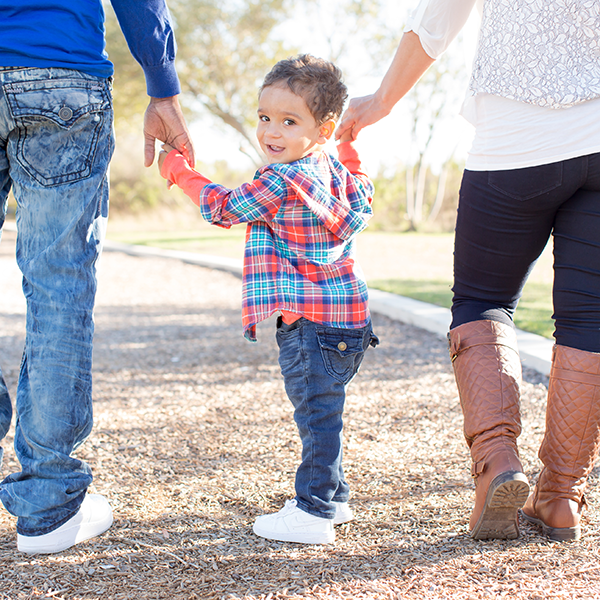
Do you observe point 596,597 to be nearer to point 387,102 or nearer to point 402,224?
point 387,102

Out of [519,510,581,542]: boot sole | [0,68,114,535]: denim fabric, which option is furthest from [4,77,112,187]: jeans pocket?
[519,510,581,542]: boot sole

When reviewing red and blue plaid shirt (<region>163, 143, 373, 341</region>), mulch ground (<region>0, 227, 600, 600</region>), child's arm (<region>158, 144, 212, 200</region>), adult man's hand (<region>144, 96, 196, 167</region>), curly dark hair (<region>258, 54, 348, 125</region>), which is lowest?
Answer: mulch ground (<region>0, 227, 600, 600</region>)

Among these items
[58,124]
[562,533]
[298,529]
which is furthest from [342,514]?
[58,124]

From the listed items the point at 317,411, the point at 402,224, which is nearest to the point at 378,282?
the point at 317,411

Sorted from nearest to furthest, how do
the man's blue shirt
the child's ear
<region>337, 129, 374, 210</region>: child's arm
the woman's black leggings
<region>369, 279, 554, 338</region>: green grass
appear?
the man's blue shirt
the woman's black leggings
the child's ear
<region>337, 129, 374, 210</region>: child's arm
<region>369, 279, 554, 338</region>: green grass

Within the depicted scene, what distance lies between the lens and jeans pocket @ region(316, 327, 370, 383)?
6.11ft

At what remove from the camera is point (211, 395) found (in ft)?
11.2

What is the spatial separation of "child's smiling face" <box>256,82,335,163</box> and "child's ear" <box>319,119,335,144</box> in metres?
0.03

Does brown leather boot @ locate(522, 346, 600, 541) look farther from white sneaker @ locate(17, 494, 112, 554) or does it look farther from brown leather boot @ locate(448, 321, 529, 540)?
white sneaker @ locate(17, 494, 112, 554)

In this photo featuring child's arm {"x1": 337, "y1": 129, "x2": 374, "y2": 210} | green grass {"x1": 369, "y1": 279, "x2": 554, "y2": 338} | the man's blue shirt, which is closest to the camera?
the man's blue shirt

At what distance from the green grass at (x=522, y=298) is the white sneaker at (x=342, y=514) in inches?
97.4

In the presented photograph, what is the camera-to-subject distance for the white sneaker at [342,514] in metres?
1.97

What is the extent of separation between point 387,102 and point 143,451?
157 centimetres

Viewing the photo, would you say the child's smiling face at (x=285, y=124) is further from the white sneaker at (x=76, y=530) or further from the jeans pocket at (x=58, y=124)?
the white sneaker at (x=76, y=530)
